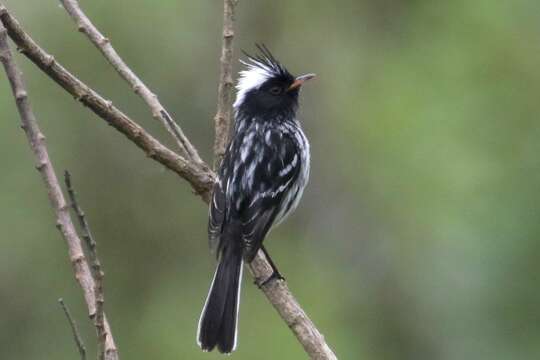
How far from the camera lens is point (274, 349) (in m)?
8.72

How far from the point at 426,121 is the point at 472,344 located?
2155 millimetres

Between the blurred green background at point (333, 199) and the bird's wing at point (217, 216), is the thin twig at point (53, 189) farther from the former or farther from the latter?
the blurred green background at point (333, 199)

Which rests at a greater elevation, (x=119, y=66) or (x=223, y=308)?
(x=119, y=66)

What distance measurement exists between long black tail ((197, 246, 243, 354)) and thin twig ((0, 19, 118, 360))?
1875 mm

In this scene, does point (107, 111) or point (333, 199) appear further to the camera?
point (333, 199)

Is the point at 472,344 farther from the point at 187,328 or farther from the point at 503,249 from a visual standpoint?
the point at 187,328

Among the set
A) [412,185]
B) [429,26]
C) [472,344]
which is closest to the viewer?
[472,344]

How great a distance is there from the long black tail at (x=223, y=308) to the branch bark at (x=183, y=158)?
241mm

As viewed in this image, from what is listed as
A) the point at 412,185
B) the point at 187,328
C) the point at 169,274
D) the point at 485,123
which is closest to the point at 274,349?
the point at 187,328

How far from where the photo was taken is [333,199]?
10750 mm

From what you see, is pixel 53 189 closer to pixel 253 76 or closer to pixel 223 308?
pixel 223 308

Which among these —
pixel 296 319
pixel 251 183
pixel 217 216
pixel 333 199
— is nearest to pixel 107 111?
pixel 296 319

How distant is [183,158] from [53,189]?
136cm

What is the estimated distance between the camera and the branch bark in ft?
13.8
